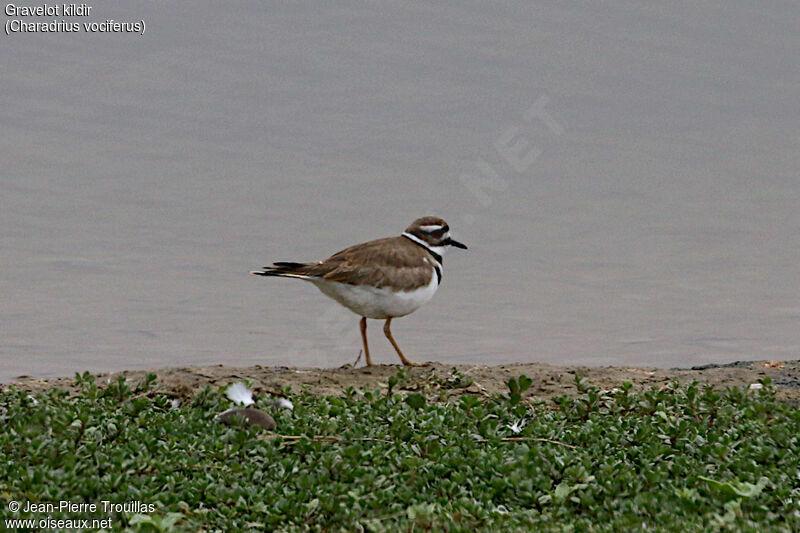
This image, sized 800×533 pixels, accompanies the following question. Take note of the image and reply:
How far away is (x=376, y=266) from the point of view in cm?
1067

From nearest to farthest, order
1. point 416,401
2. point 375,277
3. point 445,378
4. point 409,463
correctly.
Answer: point 409,463
point 416,401
point 445,378
point 375,277

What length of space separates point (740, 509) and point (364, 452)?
241 centimetres

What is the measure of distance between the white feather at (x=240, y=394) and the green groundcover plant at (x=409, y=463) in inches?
4.1

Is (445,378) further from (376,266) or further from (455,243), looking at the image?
(455,243)

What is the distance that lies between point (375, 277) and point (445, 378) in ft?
4.45

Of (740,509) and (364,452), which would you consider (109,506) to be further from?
(740,509)

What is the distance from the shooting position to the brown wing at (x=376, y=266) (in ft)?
34.7

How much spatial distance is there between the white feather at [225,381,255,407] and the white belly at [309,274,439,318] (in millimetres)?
2149

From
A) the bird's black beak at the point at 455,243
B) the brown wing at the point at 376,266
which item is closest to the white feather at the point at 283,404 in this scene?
the brown wing at the point at 376,266

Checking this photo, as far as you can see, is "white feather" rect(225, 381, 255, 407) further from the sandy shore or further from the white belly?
the white belly

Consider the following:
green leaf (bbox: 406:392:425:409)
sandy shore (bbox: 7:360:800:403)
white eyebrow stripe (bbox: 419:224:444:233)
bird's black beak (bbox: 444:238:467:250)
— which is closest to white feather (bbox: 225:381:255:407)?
sandy shore (bbox: 7:360:800:403)

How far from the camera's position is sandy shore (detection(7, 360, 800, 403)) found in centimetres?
945

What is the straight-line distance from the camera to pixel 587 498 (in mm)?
6344

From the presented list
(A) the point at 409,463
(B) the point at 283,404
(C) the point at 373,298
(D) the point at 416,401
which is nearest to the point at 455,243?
(C) the point at 373,298
